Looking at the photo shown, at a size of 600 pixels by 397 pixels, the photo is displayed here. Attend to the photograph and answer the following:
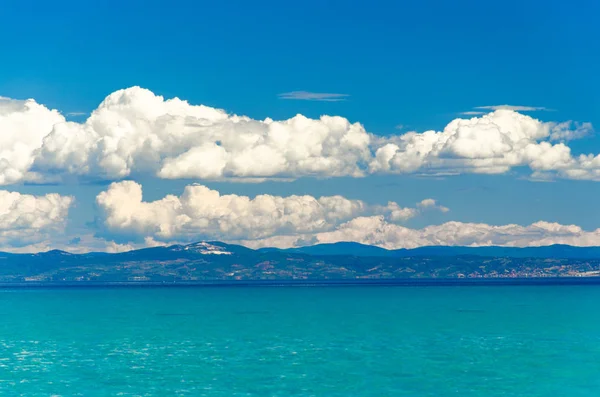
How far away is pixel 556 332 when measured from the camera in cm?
17538

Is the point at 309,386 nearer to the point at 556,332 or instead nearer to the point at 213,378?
the point at 213,378

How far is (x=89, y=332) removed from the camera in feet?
598

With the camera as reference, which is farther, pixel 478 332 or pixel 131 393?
pixel 478 332

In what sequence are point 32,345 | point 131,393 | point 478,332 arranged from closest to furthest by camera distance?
point 131,393
point 32,345
point 478,332

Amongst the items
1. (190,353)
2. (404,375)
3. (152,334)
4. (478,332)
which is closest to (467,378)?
(404,375)

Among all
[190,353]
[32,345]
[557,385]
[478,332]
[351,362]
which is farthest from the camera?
[478,332]

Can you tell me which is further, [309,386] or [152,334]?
[152,334]

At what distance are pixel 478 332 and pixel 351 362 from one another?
60434 millimetres

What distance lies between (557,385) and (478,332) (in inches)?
2858

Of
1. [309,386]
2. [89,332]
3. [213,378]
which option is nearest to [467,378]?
[309,386]

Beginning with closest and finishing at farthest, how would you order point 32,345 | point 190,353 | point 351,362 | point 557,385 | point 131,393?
point 131,393, point 557,385, point 351,362, point 190,353, point 32,345

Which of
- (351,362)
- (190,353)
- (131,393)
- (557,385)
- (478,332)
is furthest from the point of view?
(478,332)

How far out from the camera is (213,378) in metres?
107

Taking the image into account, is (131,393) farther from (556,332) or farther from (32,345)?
(556,332)
